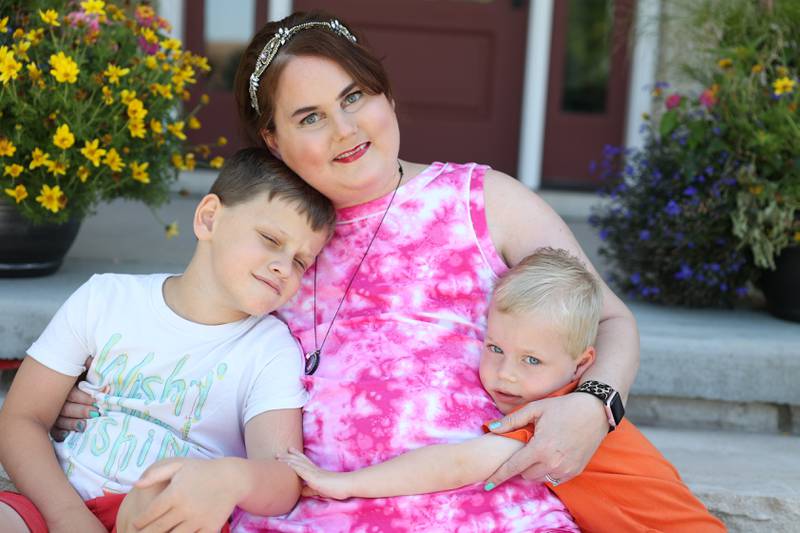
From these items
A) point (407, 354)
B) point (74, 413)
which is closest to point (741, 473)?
point (407, 354)

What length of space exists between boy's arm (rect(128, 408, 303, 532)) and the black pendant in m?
0.25

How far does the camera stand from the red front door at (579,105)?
471 cm

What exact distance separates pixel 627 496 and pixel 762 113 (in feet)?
5.27

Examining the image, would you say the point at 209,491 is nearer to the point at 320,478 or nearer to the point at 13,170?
the point at 320,478

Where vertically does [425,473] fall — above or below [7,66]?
below

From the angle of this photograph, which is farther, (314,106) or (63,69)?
(63,69)

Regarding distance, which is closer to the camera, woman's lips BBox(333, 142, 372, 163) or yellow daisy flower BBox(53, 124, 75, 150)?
woman's lips BBox(333, 142, 372, 163)

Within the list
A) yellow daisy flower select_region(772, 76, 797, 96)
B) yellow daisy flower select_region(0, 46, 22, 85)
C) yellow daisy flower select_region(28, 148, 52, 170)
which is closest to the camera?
yellow daisy flower select_region(0, 46, 22, 85)

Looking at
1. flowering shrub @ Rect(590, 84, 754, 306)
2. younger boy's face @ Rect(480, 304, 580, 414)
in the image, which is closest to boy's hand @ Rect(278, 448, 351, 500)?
younger boy's face @ Rect(480, 304, 580, 414)

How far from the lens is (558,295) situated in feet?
5.58

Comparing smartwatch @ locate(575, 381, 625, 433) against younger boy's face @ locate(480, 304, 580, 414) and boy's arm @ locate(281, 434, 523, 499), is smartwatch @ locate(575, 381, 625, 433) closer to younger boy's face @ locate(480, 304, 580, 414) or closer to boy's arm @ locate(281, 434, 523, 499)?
younger boy's face @ locate(480, 304, 580, 414)

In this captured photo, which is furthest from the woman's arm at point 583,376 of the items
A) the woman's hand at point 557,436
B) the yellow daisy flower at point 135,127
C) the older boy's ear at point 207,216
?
the yellow daisy flower at point 135,127

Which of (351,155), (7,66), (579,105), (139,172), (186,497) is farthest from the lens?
(579,105)

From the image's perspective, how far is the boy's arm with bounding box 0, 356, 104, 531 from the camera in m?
1.66
